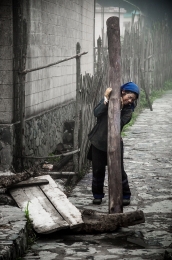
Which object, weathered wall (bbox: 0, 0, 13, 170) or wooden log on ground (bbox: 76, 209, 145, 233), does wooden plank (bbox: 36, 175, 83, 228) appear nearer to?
wooden log on ground (bbox: 76, 209, 145, 233)

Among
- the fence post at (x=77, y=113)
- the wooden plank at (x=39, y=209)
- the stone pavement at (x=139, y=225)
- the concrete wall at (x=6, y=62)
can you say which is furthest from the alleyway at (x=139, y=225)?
the concrete wall at (x=6, y=62)

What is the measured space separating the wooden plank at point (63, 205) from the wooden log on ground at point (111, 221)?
4.5 inches

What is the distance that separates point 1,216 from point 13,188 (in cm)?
97

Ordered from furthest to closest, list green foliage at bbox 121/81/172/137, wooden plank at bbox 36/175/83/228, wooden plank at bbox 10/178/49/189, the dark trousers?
1. green foliage at bbox 121/81/172/137
2. the dark trousers
3. wooden plank at bbox 10/178/49/189
4. wooden plank at bbox 36/175/83/228

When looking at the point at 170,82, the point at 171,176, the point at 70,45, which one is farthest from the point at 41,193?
the point at 170,82

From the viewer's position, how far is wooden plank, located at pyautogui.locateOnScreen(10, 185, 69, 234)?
5.32 meters

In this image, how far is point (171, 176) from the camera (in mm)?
8156

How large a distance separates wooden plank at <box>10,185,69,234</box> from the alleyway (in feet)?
0.45

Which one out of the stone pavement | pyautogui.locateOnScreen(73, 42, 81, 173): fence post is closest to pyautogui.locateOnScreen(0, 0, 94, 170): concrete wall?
pyautogui.locateOnScreen(73, 42, 81, 173): fence post

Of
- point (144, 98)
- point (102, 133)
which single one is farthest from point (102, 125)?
point (144, 98)

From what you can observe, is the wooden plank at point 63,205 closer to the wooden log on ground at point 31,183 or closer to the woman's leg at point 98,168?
the wooden log on ground at point 31,183

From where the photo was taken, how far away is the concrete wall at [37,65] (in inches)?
295

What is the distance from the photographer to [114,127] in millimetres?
5938

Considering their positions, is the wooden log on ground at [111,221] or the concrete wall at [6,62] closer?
the wooden log on ground at [111,221]
